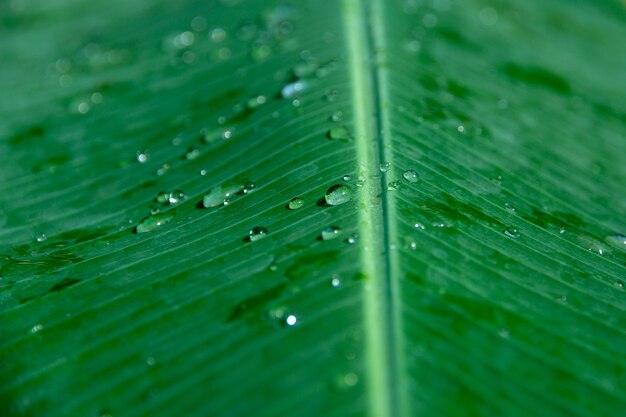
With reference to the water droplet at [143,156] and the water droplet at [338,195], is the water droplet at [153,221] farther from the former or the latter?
the water droplet at [338,195]

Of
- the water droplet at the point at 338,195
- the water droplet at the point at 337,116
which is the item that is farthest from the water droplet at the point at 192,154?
the water droplet at the point at 338,195

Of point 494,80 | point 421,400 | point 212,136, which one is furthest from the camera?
point 494,80

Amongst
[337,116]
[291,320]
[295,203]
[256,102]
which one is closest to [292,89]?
[256,102]

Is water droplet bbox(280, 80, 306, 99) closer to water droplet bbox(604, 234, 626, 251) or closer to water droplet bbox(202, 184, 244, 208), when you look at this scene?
water droplet bbox(202, 184, 244, 208)

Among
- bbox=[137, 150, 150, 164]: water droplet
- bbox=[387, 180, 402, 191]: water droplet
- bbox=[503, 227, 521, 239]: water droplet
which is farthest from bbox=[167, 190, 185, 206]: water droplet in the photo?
bbox=[503, 227, 521, 239]: water droplet

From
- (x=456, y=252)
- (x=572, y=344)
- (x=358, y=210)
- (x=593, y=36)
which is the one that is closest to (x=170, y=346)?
(x=358, y=210)

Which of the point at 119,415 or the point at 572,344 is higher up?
the point at 119,415

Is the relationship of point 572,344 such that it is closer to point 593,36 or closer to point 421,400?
point 421,400

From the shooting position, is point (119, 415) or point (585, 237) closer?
point (119, 415)
